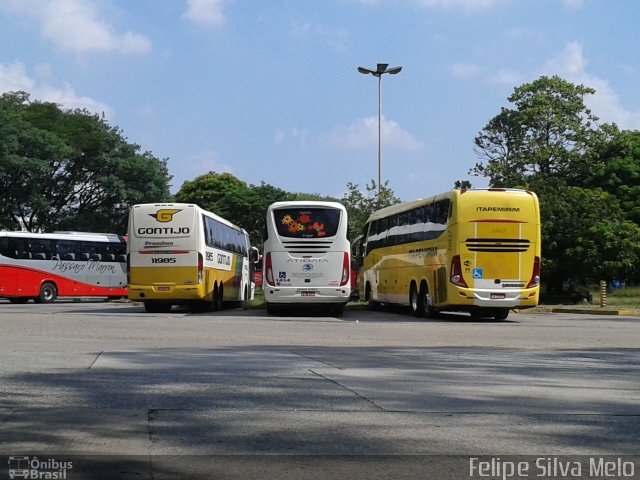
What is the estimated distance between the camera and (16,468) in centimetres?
535

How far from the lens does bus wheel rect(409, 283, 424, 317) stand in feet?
87.1

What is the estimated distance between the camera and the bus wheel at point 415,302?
87.1 ft

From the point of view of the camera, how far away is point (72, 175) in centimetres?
5266

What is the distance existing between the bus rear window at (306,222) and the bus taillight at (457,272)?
3.99m

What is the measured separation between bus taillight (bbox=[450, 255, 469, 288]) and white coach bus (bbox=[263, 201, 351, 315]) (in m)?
3.58

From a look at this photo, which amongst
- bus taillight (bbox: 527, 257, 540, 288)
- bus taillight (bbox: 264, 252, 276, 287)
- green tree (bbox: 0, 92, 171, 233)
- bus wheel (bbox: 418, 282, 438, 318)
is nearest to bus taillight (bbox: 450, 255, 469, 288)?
bus taillight (bbox: 527, 257, 540, 288)

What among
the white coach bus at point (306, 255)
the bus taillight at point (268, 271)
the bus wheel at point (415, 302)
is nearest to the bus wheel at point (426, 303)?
the bus wheel at point (415, 302)

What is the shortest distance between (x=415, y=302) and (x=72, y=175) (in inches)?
1263

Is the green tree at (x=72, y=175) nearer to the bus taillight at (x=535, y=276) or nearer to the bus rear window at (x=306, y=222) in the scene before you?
the bus rear window at (x=306, y=222)

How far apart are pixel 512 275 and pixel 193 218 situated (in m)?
10.1

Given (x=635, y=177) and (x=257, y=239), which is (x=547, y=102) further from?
(x=257, y=239)

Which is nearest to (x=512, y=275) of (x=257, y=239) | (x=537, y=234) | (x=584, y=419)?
(x=537, y=234)

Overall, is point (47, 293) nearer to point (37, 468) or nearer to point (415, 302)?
point (415, 302)

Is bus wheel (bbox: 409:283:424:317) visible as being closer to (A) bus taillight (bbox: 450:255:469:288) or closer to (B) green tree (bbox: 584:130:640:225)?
(A) bus taillight (bbox: 450:255:469:288)
